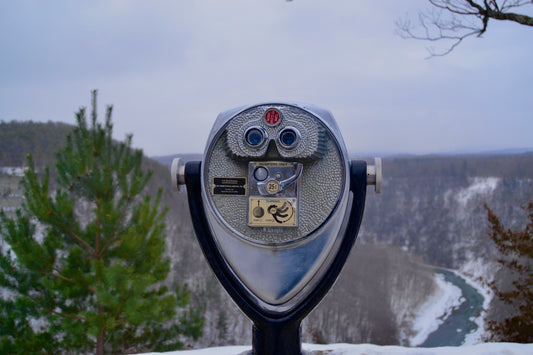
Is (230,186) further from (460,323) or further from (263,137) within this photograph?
(460,323)

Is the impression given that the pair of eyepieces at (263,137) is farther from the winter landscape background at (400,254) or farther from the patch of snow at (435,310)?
the patch of snow at (435,310)

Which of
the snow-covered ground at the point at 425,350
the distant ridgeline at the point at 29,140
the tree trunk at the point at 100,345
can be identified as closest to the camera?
the snow-covered ground at the point at 425,350

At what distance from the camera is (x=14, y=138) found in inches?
918

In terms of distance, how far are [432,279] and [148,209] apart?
107 feet

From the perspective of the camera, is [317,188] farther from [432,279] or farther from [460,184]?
[460,184]

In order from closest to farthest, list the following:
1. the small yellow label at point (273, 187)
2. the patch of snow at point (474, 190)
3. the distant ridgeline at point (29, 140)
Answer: the small yellow label at point (273, 187) < the distant ridgeline at point (29, 140) < the patch of snow at point (474, 190)

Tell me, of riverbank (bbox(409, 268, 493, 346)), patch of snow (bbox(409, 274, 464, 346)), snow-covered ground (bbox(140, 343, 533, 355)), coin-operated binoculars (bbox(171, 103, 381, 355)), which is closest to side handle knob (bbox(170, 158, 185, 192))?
coin-operated binoculars (bbox(171, 103, 381, 355))

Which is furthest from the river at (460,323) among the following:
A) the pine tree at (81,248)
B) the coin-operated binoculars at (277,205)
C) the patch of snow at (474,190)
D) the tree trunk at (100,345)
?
the coin-operated binoculars at (277,205)

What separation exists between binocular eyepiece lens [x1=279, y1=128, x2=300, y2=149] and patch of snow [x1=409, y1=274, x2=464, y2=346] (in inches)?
1046

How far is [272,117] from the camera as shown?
1.54 metres

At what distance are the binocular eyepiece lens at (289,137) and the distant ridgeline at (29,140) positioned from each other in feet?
68.1

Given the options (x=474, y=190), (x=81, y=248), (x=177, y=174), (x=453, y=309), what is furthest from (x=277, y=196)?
(x=474, y=190)

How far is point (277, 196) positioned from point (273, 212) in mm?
54

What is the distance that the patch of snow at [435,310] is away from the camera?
26828 mm
